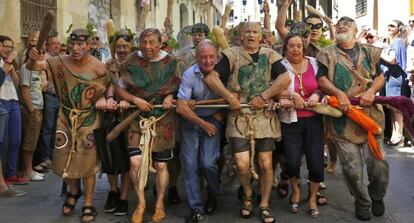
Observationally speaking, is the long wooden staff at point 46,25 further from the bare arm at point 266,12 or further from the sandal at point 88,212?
the bare arm at point 266,12

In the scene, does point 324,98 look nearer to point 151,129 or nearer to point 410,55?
point 151,129

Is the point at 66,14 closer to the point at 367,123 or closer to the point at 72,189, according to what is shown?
the point at 72,189

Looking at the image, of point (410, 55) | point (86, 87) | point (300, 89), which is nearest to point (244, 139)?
point (300, 89)

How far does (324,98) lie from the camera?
189 inches

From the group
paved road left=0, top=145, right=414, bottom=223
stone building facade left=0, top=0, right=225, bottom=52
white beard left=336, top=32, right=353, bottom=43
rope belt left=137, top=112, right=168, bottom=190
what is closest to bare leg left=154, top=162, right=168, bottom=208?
rope belt left=137, top=112, right=168, bottom=190

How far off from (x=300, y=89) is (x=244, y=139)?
0.70m

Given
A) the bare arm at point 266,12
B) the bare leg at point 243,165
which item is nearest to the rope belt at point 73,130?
the bare leg at point 243,165

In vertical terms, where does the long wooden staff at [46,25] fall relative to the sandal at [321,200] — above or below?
above

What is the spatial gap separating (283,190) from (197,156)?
1268mm

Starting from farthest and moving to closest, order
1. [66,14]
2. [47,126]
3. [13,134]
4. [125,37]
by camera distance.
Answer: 1. [66,14]
2. [47,126]
3. [13,134]
4. [125,37]

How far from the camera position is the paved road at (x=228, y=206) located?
4973 millimetres

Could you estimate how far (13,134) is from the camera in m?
6.48

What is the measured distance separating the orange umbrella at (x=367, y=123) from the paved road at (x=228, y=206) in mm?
648

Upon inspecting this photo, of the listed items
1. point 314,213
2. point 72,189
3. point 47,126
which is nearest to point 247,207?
point 314,213
